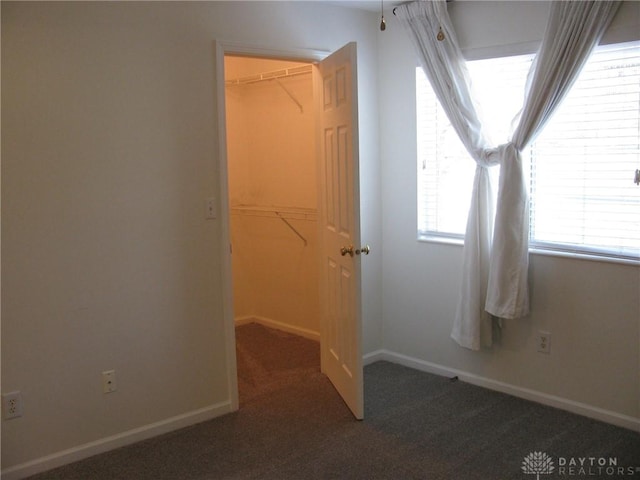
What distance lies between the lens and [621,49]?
114 inches

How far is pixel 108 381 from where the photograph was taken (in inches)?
117

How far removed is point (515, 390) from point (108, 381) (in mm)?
2331

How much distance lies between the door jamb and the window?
3.95ft

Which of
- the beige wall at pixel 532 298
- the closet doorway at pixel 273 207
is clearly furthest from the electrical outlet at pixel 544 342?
the closet doorway at pixel 273 207

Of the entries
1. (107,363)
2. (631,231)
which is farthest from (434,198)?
(107,363)

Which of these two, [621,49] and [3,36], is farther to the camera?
[621,49]

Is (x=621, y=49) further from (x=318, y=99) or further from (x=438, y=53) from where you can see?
(x=318, y=99)

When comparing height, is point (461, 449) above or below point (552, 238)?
below

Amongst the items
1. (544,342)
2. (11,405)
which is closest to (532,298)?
(544,342)

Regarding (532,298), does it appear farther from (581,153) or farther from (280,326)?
(280,326)

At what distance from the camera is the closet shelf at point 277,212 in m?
4.61

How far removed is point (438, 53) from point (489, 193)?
90cm

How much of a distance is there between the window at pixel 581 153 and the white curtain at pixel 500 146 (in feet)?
0.34

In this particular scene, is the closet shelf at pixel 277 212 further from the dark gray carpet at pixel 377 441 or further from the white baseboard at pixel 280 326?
the dark gray carpet at pixel 377 441
